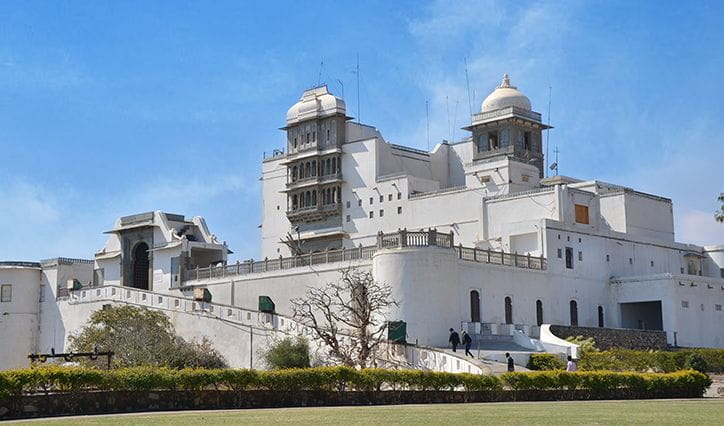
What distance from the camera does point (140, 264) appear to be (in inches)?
2820

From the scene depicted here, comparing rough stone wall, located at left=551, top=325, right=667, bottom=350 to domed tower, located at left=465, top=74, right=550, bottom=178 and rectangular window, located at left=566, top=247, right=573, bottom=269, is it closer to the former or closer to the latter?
rectangular window, located at left=566, top=247, right=573, bottom=269

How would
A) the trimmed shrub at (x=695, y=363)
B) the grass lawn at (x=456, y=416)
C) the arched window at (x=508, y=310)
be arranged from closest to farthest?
the grass lawn at (x=456, y=416) < the trimmed shrub at (x=695, y=363) < the arched window at (x=508, y=310)

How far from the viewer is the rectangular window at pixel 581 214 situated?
63.2m

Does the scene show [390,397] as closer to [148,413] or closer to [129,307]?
[148,413]

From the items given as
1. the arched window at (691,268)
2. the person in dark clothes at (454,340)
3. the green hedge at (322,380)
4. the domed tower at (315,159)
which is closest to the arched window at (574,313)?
the arched window at (691,268)

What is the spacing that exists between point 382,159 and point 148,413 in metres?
46.9

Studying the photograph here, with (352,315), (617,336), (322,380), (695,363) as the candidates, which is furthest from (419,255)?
(322,380)

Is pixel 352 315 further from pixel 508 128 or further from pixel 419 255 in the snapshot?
pixel 508 128

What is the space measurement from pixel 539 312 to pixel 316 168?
22084mm

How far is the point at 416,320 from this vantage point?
49.9 meters

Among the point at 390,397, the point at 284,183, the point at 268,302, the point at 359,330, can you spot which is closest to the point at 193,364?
the point at 268,302

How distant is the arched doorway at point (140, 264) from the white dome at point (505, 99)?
80.2ft

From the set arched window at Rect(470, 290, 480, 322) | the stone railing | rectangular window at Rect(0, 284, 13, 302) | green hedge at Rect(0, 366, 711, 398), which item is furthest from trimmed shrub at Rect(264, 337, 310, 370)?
rectangular window at Rect(0, 284, 13, 302)

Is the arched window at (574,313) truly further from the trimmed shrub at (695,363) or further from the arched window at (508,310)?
the trimmed shrub at (695,363)
